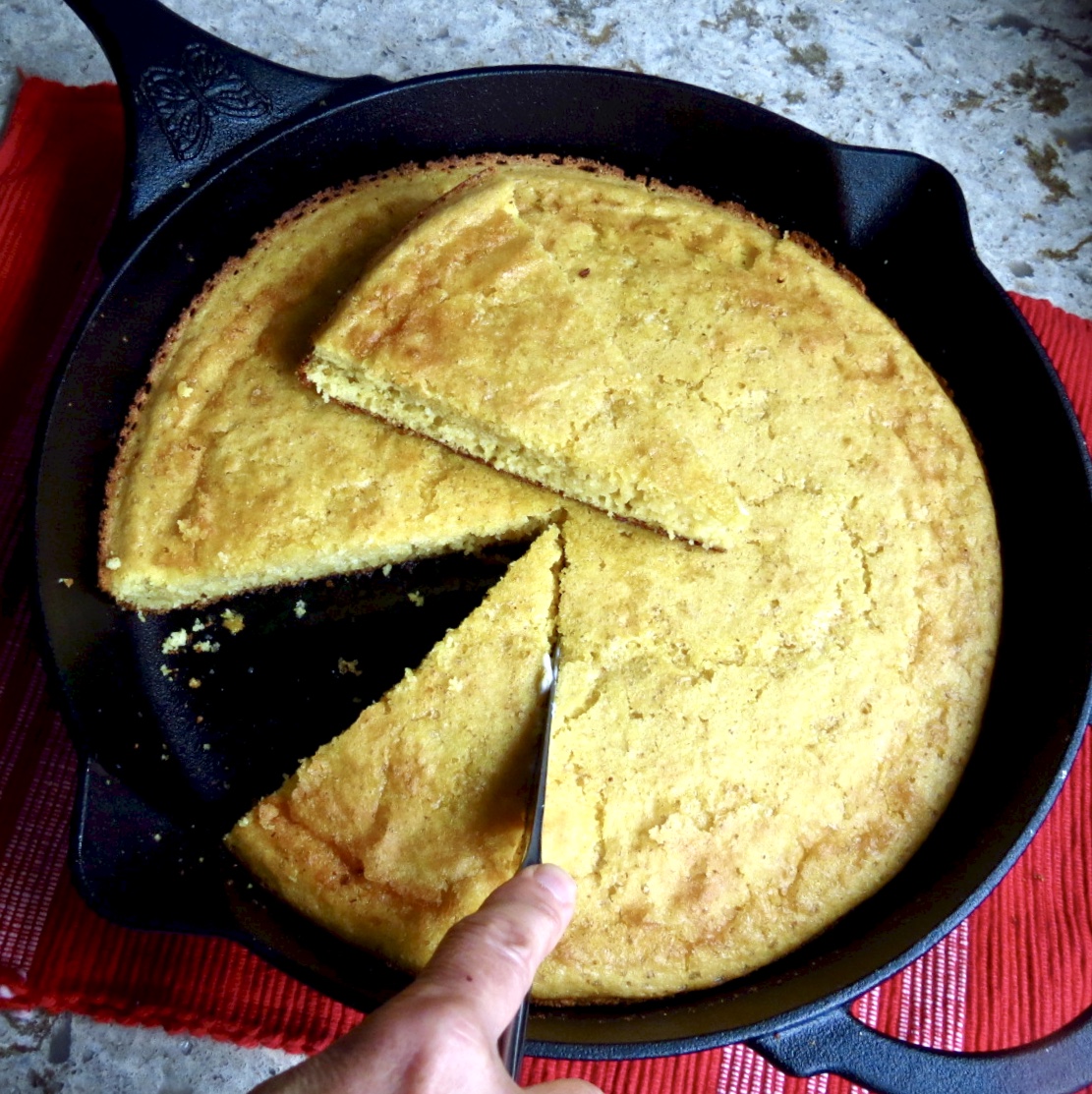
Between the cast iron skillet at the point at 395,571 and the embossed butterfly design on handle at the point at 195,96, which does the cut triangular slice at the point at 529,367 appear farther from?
the embossed butterfly design on handle at the point at 195,96

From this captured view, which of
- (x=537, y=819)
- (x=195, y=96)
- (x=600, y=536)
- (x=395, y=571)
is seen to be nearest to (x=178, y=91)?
(x=195, y=96)

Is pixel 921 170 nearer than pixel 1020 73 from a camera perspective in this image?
Yes

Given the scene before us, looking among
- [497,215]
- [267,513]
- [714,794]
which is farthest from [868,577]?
[267,513]

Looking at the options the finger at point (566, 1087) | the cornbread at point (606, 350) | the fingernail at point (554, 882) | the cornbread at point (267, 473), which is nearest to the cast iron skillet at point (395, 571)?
the cornbread at point (267, 473)

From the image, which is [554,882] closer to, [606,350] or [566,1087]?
[566,1087]

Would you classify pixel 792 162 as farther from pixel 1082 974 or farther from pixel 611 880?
pixel 1082 974

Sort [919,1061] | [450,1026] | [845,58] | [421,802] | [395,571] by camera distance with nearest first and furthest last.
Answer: [450,1026] → [919,1061] → [421,802] → [395,571] → [845,58]
